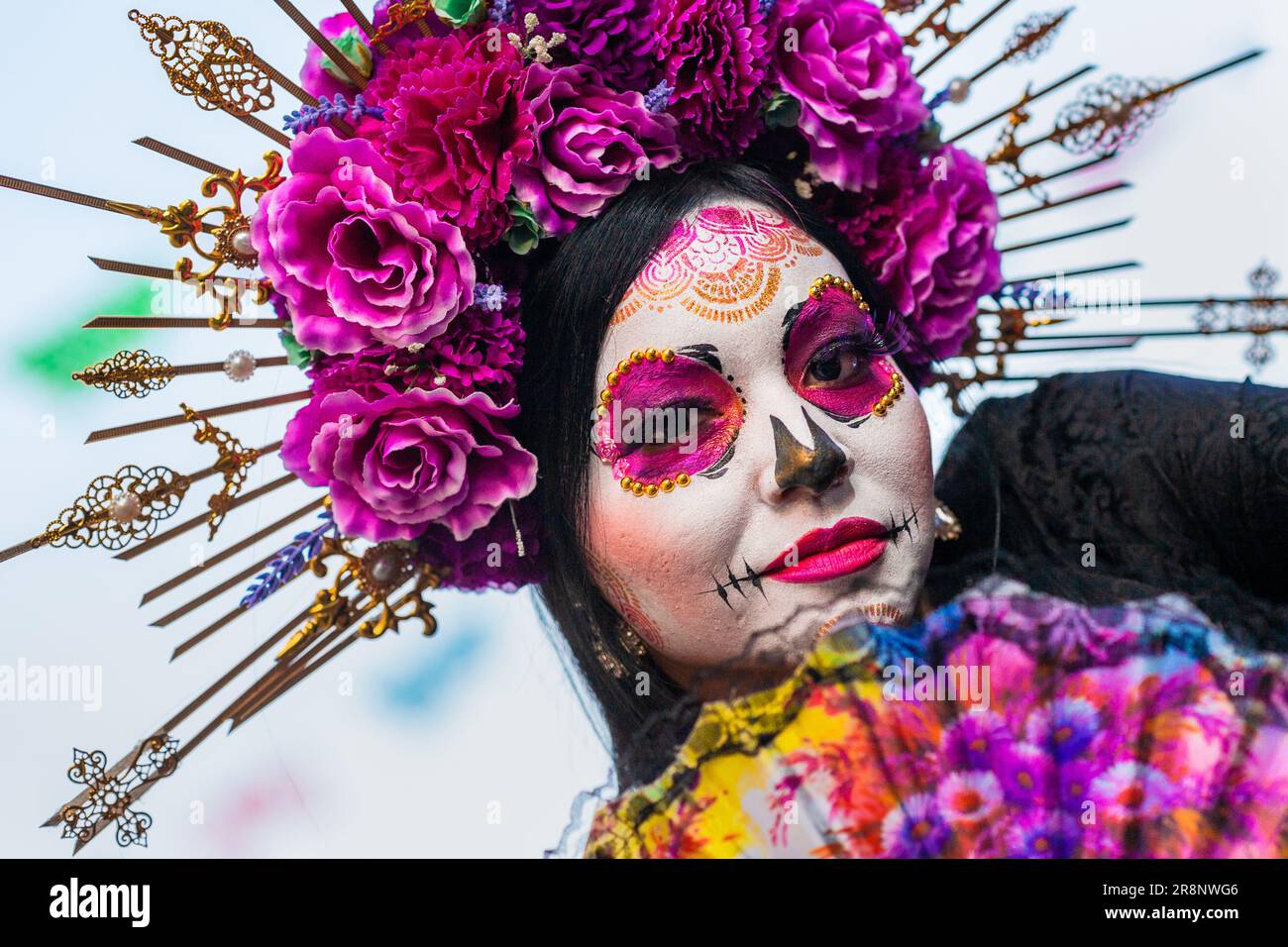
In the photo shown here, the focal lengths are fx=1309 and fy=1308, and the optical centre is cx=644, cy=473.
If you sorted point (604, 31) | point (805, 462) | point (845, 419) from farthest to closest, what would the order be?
point (604, 31)
point (845, 419)
point (805, 462)

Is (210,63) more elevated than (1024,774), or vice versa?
(210,63)

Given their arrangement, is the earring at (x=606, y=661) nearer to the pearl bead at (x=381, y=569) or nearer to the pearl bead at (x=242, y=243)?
the pearl bead at (x=381, y=569)

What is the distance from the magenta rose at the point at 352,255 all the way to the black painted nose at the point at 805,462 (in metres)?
0.47

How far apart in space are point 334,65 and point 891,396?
3.06 feet

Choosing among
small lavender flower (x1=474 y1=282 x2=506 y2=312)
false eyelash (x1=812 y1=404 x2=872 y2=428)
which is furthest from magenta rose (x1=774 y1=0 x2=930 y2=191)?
small lavender flower (x1=474 y1=282 x2=506 y2=312)

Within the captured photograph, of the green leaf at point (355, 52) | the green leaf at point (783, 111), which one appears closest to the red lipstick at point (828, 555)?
the green leaf at point (783, 111)

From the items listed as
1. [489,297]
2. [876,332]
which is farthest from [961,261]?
[489,297]

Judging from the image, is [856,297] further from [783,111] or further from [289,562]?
[289,562]

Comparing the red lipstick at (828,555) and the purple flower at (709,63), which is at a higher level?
the purple flower at (709,63)

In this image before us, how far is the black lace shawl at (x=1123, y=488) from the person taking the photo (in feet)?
6.26

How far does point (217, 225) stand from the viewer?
72.4 inches

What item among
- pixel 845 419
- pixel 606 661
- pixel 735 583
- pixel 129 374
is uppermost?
pixel 129 374

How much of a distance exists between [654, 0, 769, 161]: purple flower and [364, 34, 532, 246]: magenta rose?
0.72 ft

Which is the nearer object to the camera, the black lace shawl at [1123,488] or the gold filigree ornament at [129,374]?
the gold filigree ornament at [129,374]
